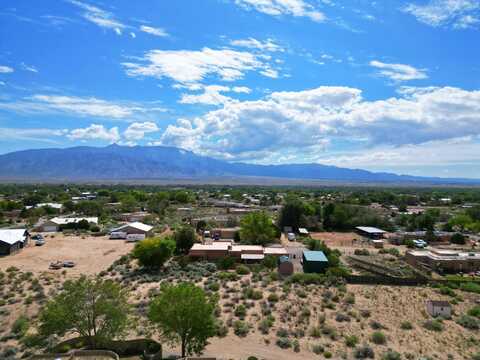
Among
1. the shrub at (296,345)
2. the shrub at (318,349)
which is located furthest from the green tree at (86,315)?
the shrub at (318,349)

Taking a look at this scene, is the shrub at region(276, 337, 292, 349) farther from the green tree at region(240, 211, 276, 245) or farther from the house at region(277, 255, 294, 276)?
the green tree at region(240, 211, 276, 245)

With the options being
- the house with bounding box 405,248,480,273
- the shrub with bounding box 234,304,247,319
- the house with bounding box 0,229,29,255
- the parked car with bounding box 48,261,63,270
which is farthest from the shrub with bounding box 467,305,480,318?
the house with bounding box 0,229,29,255

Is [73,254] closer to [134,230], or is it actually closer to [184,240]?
[134,230]

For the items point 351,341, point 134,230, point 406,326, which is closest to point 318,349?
point 351,341

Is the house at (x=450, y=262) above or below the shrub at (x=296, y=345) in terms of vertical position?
above

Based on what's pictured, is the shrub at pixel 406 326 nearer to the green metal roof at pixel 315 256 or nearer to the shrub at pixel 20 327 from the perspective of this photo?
the green metal roof at pixel 315 256

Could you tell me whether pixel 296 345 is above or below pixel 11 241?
below
